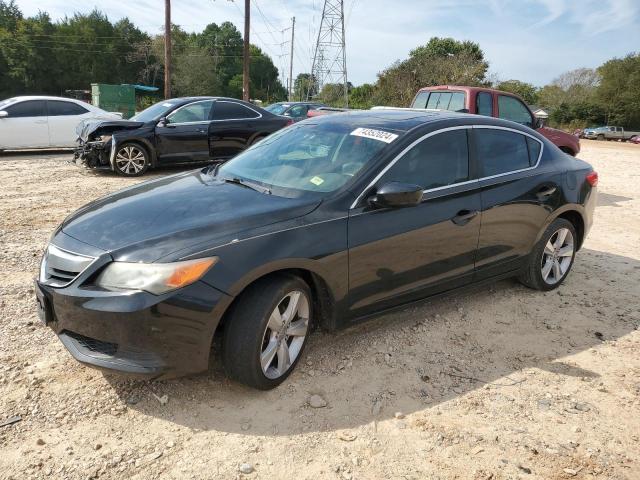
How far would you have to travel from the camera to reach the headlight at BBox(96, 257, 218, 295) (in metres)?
2.61

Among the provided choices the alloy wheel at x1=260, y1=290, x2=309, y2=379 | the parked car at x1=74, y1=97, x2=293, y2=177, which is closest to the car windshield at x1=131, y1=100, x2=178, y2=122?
the parked car at x1=74, y1=97, x2=293, y2=177

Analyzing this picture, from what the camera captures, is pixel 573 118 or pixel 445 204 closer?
pixel 445 204

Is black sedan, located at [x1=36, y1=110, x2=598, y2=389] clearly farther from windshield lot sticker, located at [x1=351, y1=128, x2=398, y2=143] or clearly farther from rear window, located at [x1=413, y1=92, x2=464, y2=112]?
rear window, located at [x1=413, y1=92, x2=464, y2=112]

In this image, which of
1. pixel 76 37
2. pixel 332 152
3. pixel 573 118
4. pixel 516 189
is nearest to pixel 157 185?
pixel 332 152

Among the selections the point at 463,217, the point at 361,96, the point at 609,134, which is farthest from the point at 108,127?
the point at 609,134

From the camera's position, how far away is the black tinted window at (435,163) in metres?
3.56

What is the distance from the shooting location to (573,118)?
57.9 metres

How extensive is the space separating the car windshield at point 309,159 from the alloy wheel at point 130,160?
6.16 m

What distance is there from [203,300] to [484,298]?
9.36 ft

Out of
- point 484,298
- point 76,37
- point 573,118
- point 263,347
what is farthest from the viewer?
point 573,118

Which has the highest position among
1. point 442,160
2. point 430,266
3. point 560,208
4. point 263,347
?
point 442,160

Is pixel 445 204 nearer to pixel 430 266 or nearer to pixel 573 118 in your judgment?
pixel 430 266

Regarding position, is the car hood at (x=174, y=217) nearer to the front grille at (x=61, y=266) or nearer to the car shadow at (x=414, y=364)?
the front grille at (x=61, y=266)

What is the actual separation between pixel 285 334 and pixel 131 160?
7.65 metres
